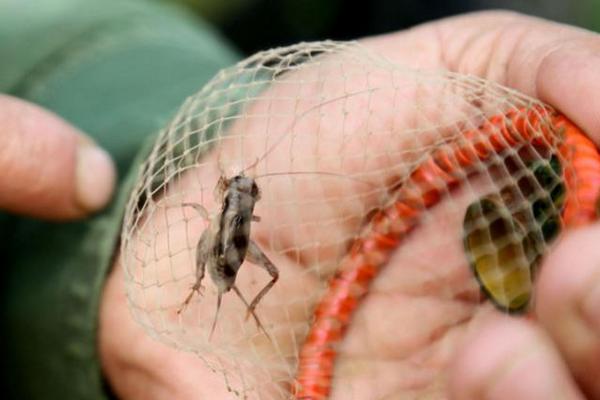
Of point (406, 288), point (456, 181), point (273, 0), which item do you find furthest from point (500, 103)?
point (273, 0)

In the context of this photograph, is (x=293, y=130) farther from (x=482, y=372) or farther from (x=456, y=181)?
(x=482, y=372)

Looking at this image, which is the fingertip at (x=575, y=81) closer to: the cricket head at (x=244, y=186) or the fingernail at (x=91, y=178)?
the cricket head at (x=244, y=186)

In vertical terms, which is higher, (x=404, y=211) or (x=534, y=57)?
(x=534, y=57)

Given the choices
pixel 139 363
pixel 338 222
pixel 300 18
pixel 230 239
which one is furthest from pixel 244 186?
pixel 300 18

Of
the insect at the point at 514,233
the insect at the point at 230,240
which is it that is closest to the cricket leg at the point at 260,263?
the insect at the point at 230,240

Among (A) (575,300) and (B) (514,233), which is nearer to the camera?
(A) (575,300)

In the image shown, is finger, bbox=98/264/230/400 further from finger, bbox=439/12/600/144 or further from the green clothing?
finger, bbox=439/12/600/144

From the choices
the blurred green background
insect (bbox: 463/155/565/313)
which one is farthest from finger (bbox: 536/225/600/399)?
the blurred green background

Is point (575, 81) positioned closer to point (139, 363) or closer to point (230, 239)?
point (230, 239)
